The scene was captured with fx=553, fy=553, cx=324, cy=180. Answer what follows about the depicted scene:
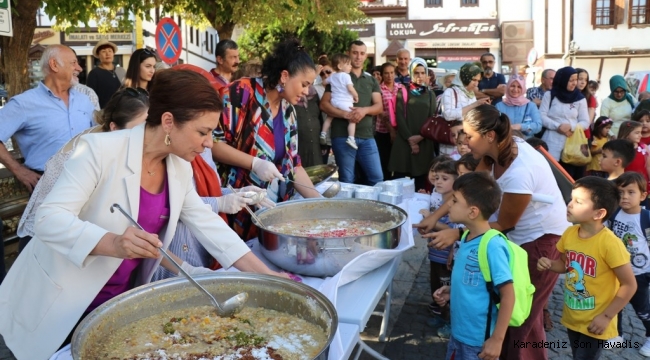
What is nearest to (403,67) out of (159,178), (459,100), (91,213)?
(459,100)

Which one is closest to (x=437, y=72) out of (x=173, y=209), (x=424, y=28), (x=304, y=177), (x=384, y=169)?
(x=384, y=169)

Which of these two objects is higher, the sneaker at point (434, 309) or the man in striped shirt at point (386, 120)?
the man in striped shirt at point (386, 120)

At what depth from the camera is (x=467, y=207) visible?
7.30 ft

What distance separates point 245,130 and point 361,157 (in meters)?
3.05

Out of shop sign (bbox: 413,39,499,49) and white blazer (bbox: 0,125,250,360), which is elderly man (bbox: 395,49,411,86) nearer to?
white blazer (bbox: 0,125,250,360)

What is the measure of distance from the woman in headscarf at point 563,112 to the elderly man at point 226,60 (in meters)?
3.61

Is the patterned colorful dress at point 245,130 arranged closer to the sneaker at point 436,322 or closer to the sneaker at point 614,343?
the sneaker at point 436,322

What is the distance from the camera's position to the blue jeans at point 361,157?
570 cm

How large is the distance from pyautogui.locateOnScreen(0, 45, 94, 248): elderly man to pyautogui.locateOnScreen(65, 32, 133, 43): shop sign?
1653 centimetres

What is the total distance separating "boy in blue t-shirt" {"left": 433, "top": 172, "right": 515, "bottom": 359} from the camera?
2117 millimetres

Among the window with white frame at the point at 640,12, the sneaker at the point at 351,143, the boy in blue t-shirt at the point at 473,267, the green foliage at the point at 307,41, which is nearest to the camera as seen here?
the boy in blue t-shirt at the point at 473,267

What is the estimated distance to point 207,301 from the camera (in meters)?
1.84

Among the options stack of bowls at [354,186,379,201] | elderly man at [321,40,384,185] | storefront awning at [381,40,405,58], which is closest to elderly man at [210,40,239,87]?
elderly man at [321,40,384,185]

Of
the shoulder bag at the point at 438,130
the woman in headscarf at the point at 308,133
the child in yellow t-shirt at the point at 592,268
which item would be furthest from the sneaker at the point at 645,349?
the woman in headscarf at the point at 308,133
